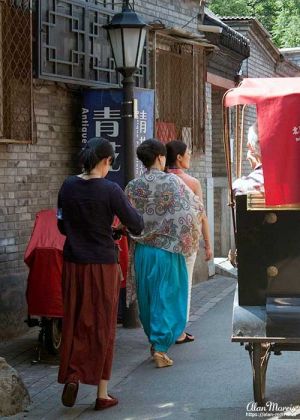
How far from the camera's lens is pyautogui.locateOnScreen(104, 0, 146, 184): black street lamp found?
33.5ft

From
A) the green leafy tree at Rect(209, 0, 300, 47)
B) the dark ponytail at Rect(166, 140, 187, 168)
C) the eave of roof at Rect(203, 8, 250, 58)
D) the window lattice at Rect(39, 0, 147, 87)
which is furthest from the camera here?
the green leafy tree at Rect(209, 0, 300, 47)

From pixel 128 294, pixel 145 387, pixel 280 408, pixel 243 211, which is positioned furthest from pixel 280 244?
pixel 128 294

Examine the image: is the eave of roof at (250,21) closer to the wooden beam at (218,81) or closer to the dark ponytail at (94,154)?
the wooden beam at (218,81)

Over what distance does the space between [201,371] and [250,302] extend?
5.68 ft

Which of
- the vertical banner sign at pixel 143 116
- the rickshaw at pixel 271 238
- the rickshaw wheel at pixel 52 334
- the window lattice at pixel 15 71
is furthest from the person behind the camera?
the vertical banner sign at pixel 143 116

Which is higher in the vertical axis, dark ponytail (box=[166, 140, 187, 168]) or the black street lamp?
the black street lamp

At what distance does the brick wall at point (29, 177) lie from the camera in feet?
33.1

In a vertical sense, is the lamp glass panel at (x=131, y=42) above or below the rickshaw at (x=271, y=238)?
above

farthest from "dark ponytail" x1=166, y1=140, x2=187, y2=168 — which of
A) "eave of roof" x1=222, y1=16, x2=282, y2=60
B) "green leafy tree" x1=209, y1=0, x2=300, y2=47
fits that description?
"green leafy tree" x1=209, y1=0, x2=300, y2=47

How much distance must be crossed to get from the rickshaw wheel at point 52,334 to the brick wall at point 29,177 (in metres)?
1.06

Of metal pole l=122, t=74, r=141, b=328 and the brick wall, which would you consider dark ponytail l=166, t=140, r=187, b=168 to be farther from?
the brick wall

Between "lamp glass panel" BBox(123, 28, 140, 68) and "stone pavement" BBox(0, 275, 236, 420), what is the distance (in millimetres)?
2750

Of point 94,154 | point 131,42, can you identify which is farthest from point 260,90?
point 131,42

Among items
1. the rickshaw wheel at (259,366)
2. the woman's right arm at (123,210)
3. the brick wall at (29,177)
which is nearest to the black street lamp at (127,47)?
the brick wall at (29,177)
